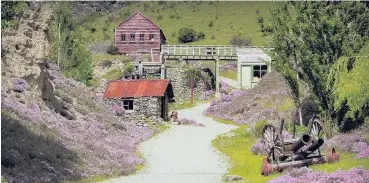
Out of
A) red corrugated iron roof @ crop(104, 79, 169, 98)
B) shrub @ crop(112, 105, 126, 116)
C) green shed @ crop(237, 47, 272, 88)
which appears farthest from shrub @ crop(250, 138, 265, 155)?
green shed @ crop(237, 47, 272, 88)

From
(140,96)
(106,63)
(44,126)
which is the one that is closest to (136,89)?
(140,96)

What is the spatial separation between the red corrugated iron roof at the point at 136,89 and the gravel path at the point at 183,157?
4.20 m

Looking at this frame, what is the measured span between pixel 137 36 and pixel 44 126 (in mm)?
66736

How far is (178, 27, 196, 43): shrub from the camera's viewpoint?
112 metres

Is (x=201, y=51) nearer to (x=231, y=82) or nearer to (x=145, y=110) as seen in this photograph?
(x=231, y=82)

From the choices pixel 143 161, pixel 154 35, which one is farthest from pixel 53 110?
pixel 154 35

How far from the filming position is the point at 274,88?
188 ft

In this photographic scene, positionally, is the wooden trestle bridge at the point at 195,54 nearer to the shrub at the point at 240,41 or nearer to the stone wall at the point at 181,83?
the stone wall at the point at 181,83

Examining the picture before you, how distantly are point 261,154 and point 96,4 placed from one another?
14023 cm

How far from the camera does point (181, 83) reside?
7506cm

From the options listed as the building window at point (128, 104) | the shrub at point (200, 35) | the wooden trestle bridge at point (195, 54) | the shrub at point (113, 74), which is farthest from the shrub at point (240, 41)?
the building window at point (128, 104)

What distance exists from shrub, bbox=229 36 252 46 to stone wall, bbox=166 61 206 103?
29.3m

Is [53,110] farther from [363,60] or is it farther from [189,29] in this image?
[189,29]

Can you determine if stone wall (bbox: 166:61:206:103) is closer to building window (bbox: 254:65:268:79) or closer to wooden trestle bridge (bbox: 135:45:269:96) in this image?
wooden trestle bridge (bbox: 135:45:269:96)
